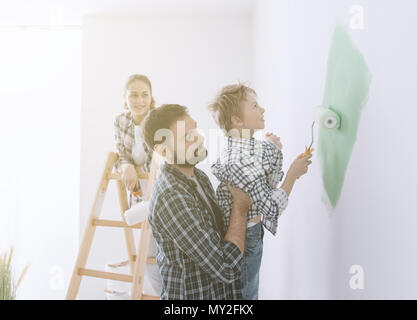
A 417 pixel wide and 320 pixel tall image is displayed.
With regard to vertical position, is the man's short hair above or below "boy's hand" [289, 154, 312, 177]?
above

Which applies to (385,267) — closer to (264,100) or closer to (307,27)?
(307,27)

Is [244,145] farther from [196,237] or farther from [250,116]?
[196,237]

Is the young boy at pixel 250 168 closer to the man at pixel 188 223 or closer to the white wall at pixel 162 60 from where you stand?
the man at pixel 188 223

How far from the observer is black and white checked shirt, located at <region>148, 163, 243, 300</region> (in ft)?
3.44

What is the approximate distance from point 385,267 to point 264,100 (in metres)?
1.95

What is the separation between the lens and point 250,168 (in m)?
1.16

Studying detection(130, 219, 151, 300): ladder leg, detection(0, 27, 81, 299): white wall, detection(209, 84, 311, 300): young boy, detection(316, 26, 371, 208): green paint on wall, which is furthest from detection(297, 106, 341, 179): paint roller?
detection(0, 27, 81, 299): white wall

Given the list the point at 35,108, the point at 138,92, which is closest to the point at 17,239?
the point at 35,108

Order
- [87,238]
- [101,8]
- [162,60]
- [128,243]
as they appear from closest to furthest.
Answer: [87,238], [128,243], [101,8], [162,60]

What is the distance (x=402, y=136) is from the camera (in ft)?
2.53

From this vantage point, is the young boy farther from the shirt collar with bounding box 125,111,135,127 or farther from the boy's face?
the shirt collar with bounding box 125,111,135,127

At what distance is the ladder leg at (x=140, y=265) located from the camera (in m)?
1.95

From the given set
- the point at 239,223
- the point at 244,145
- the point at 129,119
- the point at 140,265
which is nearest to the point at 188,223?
the point at 239,223

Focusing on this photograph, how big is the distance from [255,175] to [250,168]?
28 millimetres
